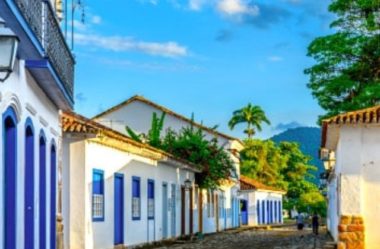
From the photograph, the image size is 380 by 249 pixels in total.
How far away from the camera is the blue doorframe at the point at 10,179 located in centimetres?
1054

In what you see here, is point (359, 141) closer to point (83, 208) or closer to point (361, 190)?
point (361, 190)

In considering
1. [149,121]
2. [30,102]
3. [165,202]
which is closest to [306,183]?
[149,121]

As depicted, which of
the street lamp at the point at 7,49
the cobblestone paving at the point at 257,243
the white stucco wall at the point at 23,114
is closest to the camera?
the street lamp at the point at 7,49

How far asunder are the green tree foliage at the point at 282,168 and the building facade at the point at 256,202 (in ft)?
10.7

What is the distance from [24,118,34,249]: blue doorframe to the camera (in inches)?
491

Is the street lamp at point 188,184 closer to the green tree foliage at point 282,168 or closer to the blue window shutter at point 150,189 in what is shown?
the blue window shutter at point 150,189

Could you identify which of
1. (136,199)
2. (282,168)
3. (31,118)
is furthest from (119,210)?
(282,168)

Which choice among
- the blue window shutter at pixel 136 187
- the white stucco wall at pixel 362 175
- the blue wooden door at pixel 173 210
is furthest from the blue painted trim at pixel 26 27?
the blue wooden door at pixel 173 210

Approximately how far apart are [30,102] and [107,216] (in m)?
10.4

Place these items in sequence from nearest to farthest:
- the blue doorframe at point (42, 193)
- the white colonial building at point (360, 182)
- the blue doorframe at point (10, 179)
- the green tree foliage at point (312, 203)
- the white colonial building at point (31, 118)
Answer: the white colonial building at point (31, 118)
the blue doorframe at point (10, 179)
the blue doorframe at point (42, 193)
the white colonial building at point (360, 182)
the green tree foliage at point (312, 203)

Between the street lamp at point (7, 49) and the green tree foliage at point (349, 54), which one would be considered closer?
the street lamp at point (7, 49)

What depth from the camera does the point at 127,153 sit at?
2445 centimetres

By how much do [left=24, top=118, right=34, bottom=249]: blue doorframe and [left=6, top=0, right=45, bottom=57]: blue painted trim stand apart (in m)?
1.96

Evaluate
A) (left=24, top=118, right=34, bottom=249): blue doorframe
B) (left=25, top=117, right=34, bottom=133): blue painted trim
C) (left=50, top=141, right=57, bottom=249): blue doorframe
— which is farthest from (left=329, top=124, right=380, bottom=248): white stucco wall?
(left=25, top=117, right=34, bottom=133): blue painted trim
